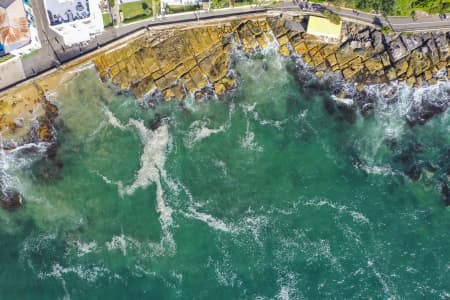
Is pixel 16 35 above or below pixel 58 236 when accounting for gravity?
above

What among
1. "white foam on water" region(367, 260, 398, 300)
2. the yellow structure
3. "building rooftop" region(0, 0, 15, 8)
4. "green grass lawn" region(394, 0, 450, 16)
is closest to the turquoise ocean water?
"white foam on water" region(367, 260, 398, 300)

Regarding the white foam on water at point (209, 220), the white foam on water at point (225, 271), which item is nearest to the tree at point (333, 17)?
the white foam on water at point (209, 220)

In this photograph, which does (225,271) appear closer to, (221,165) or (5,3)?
(221,165)

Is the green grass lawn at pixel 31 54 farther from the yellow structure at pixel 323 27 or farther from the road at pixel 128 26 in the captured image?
the yellow structure at pixel 323 27

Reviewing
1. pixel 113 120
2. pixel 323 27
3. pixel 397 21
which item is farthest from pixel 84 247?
pixel 397 21

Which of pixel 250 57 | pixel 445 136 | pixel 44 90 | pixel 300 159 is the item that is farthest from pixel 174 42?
pixel 445 136

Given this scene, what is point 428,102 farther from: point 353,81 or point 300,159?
point 300,159
